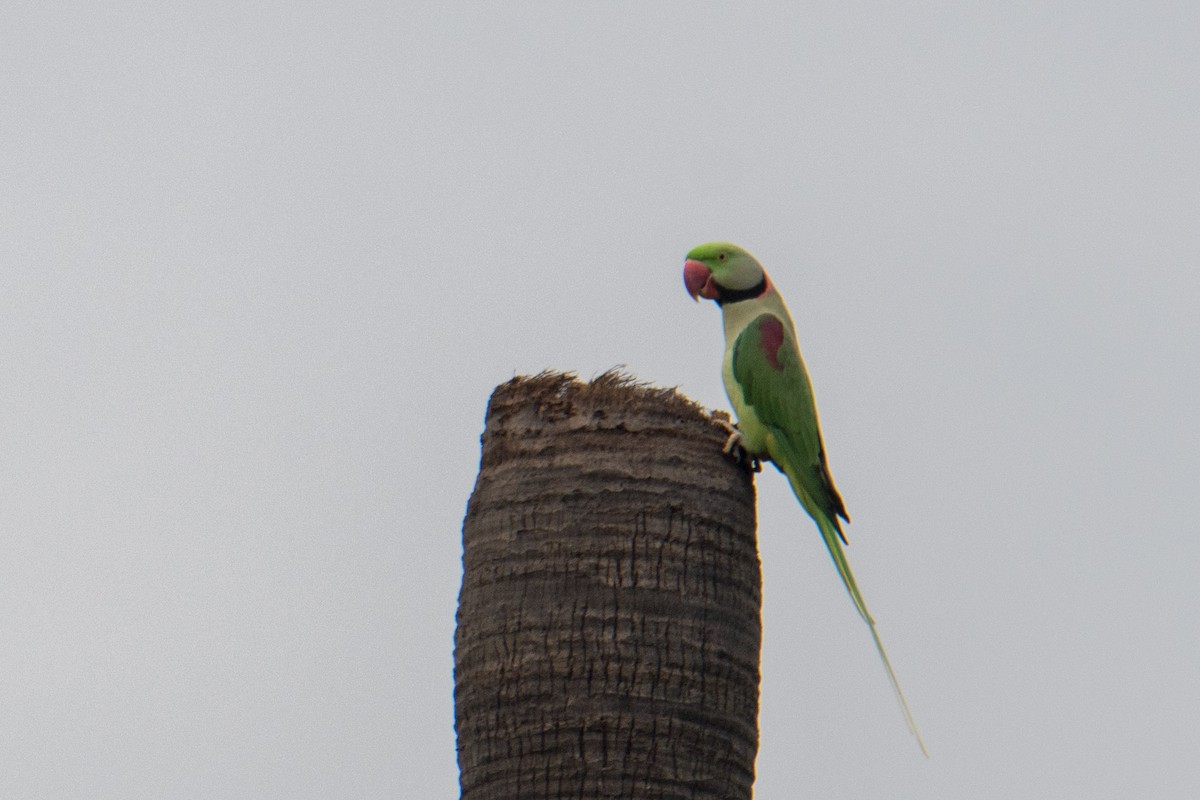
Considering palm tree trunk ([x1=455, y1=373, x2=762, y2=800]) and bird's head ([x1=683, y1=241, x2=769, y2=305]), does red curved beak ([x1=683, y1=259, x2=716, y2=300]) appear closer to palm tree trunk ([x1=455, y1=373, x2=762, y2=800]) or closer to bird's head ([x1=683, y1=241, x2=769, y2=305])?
bird's head ([x1=683, y1=241, x2=769, y2=305])

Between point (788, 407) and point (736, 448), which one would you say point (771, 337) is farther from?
point (736, 448)

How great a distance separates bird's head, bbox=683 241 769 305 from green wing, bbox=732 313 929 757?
36 cm

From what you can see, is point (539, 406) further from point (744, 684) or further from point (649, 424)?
point (744, 684)

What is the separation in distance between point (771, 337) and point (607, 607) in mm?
2340

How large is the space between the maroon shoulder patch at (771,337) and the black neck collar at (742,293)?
24cm

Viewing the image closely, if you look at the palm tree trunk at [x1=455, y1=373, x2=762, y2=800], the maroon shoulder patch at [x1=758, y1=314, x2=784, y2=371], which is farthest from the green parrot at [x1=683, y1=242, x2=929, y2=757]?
the palm tree trunk at [x1=455, y1=373, x2=762, y2=800]

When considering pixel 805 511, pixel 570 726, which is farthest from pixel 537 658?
pixel 805 511

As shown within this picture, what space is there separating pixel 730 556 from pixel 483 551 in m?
0.94

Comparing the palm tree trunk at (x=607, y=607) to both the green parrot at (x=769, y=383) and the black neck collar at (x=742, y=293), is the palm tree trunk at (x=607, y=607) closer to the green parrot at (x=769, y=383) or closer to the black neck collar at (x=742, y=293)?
the green parrot at (x=769, y=383)

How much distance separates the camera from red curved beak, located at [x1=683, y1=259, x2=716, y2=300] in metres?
7.39

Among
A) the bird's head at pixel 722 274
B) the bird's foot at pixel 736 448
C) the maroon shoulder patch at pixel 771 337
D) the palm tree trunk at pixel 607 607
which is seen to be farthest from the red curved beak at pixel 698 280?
the palm tree trunk at pixel 607 607

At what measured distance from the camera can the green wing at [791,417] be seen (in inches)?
253

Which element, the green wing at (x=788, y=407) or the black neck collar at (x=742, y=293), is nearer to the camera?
the green wing at (x=788, y=407)

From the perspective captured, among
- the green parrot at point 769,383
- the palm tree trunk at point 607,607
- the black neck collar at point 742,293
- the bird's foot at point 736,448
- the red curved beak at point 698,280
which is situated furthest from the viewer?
the red curved beak at point 698,280
